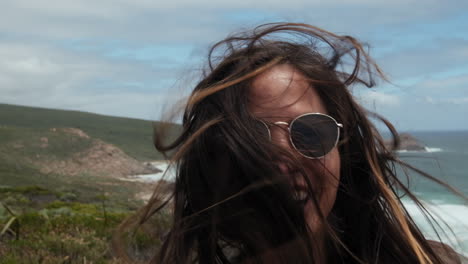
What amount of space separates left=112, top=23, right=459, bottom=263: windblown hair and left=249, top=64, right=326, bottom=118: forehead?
0.10ft

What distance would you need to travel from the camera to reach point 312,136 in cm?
179

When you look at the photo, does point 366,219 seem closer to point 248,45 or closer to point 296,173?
point 296,173

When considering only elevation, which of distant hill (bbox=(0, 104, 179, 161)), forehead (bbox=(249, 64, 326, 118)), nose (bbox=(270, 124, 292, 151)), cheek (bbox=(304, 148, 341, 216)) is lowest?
distant hill (bbox=(0, 104, 179, 161))

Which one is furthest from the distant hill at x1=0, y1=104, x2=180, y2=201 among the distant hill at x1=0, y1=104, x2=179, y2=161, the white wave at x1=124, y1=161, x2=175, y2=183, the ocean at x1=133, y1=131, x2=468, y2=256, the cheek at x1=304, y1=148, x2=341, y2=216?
the cheek at x1=304, y1=148, x2=341, y2=216

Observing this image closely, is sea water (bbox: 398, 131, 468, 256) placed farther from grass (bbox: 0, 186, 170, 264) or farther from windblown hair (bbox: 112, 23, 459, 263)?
grass (bbox: 0, 186, 170, 264)

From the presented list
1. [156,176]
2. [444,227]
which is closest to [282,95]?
[444,227]

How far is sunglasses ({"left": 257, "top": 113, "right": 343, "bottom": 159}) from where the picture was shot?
179cm

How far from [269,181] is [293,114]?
1.00 feet

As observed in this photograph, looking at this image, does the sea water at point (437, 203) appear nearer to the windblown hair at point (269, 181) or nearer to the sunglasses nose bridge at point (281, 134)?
the windblown hair at point (269, 181)

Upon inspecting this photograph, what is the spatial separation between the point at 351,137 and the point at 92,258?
3.71m

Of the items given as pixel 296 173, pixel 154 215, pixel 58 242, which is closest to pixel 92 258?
pixel 58 242

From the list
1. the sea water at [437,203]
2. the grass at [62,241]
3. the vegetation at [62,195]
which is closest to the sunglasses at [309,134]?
the sea water at [437,203]

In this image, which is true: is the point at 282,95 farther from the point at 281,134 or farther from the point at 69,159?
the point at 69,159

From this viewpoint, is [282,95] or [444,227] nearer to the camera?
[282,95]
